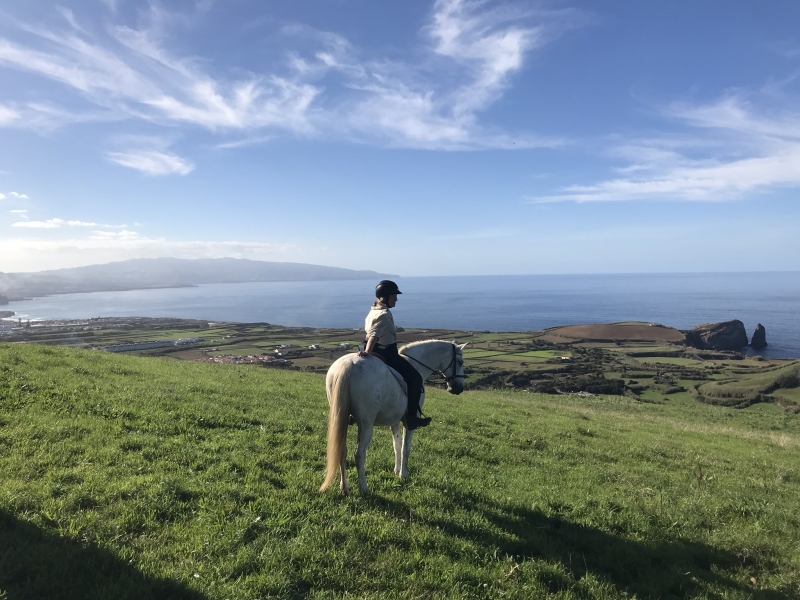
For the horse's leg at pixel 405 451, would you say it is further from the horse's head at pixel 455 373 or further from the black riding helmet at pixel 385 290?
the black riding helmet at pixel 385 290

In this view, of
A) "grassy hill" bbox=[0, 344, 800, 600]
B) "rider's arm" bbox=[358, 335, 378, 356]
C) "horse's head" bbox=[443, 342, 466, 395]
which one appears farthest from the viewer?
"horse's head" bbox=[443, 342, 466, 395]

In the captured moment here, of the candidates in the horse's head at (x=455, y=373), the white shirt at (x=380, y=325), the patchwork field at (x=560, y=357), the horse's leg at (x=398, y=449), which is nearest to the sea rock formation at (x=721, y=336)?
the patchwork field at (x=560, y=357)

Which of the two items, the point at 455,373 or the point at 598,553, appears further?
the point at 455,373

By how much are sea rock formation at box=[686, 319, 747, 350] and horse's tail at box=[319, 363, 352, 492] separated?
102749 millimetres

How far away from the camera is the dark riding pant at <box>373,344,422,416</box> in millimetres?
8078

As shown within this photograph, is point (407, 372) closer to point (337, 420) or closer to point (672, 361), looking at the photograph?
point (337, 420)

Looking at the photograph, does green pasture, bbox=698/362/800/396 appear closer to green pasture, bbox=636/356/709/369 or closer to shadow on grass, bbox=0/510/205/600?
green pasture, bbox=636/356/709/369

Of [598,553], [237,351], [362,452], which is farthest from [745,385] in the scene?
[237,351]

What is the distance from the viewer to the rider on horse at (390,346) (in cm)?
784

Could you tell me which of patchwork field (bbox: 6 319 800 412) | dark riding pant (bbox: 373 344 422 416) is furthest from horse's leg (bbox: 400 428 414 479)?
patchwork field (bbox: 6 319 800 412)

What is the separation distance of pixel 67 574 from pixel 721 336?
118543 millimetres

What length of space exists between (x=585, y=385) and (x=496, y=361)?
1347 centimetres

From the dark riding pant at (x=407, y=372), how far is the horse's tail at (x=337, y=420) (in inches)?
39.1

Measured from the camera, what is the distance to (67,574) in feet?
14.3
